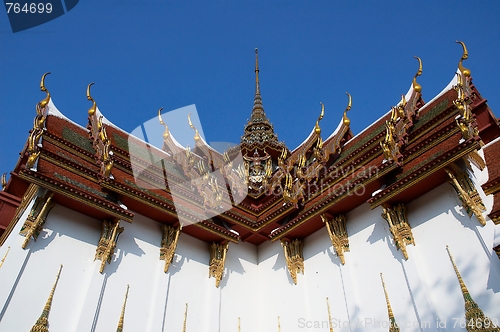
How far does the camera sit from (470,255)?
19.6ft

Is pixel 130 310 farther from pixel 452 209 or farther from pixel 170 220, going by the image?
pixel 452 209

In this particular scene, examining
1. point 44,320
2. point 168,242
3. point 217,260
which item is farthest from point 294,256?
point 44,320

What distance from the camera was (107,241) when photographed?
7.30 metres

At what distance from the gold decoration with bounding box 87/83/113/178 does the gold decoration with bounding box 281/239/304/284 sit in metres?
3.91

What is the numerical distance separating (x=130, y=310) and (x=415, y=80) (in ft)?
24.2

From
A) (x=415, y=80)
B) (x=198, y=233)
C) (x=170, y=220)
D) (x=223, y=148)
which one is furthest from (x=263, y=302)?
(x=223, y=148)

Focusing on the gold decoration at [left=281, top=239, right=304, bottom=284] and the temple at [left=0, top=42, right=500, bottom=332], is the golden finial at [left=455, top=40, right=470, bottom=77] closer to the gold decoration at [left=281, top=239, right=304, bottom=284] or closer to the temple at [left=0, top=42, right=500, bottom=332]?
the temple at [left=0, top=42, right=500, bottom=332]

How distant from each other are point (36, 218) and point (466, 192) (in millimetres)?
6748

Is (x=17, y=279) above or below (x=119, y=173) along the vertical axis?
below

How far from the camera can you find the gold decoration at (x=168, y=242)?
26.1 feet

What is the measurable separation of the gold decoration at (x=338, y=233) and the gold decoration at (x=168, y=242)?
2.96 m

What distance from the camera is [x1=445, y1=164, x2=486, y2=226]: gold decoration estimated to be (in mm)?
6055

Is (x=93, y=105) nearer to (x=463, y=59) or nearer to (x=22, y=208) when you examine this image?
(x=22, y=208)

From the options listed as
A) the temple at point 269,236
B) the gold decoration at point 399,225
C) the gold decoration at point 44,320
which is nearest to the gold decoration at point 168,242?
the temple at point 269,236
